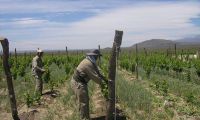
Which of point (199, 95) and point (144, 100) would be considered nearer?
point (144, 100)

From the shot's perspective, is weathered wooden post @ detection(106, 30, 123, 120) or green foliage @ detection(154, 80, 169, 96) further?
green foliage @ detection(154, 80, 169, 96)

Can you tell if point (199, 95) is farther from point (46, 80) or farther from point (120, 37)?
point (46, 80)

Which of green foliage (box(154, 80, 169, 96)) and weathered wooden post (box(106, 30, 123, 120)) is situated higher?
weathered wooden post (box(106, 30, 123, 120))

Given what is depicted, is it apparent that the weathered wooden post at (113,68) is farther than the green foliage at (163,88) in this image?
No

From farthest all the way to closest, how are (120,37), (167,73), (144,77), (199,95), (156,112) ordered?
(167,73), (144,77), (199,95), (156,112), (120,37)

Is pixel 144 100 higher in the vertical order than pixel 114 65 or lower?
lower

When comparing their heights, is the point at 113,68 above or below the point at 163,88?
above

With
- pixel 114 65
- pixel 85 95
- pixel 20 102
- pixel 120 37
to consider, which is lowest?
pixel 20 102

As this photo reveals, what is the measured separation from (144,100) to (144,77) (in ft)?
26.4

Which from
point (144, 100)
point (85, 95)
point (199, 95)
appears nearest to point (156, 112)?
point (144, 100)

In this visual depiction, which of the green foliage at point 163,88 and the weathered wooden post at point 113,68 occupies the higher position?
the weathered wooden post at point 113,68

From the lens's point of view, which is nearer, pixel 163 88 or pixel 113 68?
pixel 113 68

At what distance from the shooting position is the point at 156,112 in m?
10.0

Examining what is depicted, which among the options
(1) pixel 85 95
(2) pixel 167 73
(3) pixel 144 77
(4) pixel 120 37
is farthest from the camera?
(2) pixel 167 73
